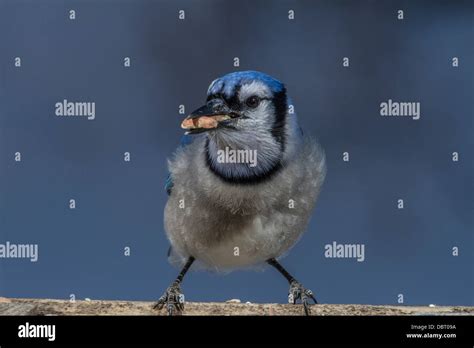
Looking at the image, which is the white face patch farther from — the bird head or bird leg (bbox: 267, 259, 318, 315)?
bird leg (bbox: 267, 259, 318, 315)

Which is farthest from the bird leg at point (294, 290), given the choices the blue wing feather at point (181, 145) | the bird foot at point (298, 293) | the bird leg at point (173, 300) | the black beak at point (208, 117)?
the black beak at point (208, 117)

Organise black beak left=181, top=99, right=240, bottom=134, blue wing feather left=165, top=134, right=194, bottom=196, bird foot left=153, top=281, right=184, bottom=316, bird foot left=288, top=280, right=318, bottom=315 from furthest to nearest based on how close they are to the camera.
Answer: blue wing feather left=165, top=134, right=194, bottom=196 → bird foot left=288, top=280, right=318, bottom=315 → black beak left=181, top=99, right=240, bottom=134 → bird foot left=153, top=281, right=184, bottom=316

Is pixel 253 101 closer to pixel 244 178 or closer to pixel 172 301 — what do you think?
pixel 244 178

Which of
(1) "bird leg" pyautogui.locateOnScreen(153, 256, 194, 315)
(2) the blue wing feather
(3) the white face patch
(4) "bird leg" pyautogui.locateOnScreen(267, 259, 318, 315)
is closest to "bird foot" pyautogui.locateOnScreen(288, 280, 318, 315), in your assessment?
(4) "bird leg" pyautogui.locateOnScreen(267, 259, 318, 315)

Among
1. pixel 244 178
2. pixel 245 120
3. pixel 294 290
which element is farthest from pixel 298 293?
pixel 245 120

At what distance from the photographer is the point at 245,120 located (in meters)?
3.67

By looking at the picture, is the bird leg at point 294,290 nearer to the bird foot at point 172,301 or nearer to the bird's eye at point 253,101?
the bird foot at point 172,301

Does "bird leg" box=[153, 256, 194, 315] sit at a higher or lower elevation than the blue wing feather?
lower

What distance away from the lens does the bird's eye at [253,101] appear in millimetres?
3682

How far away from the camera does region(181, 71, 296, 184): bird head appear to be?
3.63 metres
